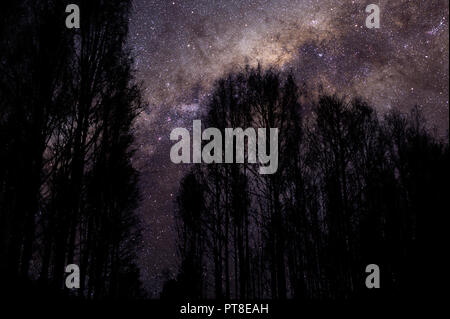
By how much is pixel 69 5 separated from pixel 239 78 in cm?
728

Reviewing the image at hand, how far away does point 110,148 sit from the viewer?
37.1 ft

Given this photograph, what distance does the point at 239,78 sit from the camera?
14.0m

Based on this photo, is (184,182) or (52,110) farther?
(184,182)

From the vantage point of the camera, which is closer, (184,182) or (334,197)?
(334,197)

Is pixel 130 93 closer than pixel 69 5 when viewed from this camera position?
No

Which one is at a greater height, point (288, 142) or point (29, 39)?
point (29, 39)
